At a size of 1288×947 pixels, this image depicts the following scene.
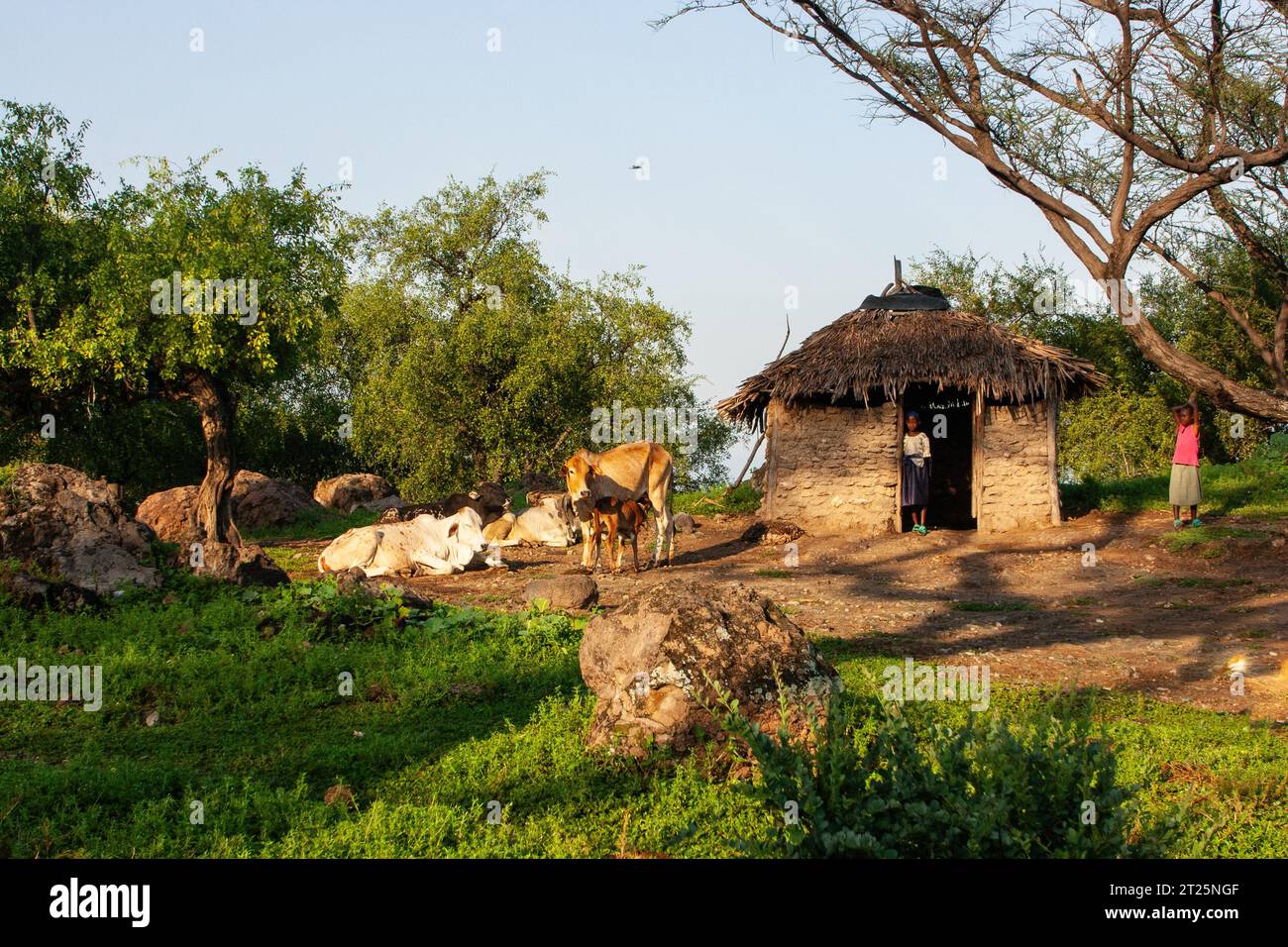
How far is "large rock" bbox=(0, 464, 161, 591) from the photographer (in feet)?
35.9

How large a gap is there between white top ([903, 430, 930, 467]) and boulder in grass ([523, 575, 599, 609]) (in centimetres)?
855

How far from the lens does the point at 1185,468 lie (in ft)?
59.6

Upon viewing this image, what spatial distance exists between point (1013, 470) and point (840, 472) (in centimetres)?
291

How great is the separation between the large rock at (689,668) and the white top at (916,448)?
1273 cm

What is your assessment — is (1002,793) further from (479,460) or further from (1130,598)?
(479,460)

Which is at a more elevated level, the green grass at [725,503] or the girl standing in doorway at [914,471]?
the girl standing in doorway at [914,471]

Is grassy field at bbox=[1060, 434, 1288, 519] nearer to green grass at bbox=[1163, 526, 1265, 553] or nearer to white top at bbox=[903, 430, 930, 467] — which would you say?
green grass at bbox=[1163, 526, 1265, 553]

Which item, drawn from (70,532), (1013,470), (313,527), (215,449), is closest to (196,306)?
(215,449)

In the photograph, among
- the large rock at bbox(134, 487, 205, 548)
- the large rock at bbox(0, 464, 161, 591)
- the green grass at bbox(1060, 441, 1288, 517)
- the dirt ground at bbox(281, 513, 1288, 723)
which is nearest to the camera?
the dirt ground at bbox(281, 513, 1288, 723)

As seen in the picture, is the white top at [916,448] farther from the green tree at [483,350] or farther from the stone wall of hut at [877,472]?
the green tree at [483,350]

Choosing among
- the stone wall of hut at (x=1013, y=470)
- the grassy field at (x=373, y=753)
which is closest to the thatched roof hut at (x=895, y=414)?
the stone wall of hut at (x=1013, y=470)

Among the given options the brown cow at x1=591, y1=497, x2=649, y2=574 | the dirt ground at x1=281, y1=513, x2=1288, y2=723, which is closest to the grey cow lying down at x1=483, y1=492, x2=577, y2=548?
the dirt ground at x1=281, y1=513, x2=1288, y2=723

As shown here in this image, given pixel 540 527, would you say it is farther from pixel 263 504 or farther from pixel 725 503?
pixel 263 504

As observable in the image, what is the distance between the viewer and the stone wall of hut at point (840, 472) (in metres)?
19.7
